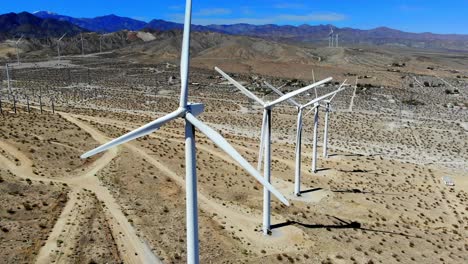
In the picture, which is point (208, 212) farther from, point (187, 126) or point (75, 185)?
point (187, 126)

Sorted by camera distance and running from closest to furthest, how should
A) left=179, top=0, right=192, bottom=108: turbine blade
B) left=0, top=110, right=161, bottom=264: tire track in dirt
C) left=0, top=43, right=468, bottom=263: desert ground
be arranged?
left=179, top=0, right=192, bottom=108: turbine blade, left=0, top=110, right=161, bottom=264: tire track in dirt, left=0, top=43, right=468, bottom=263: desert ground

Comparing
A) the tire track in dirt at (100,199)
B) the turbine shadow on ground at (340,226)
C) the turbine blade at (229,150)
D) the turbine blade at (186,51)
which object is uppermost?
the turbine blade at (186,51)

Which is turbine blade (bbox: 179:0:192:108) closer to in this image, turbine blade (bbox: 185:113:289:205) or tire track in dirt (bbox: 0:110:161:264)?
turbine blade (bbox: 185:113:289:205)

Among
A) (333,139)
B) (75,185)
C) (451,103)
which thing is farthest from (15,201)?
(451,103)

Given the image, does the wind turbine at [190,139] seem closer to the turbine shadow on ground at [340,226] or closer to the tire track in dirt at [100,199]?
the tire track in dirt at [100,199]

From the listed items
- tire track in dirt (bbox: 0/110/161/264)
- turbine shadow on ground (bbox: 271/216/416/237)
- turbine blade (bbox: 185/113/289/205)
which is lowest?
turbine shadow on ground (bbox: 271/216/416/237)

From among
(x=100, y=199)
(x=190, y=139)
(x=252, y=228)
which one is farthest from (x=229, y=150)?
(x=100, y=199)

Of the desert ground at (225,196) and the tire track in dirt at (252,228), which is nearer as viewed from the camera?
the desert ground at (225,196)

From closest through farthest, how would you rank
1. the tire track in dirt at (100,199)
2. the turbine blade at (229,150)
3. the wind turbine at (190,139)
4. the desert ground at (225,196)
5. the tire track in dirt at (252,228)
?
the turbine blade at (229,150) < the wind turbine at (190,139) < the tire track in dirt at (100,199) < the desert ground at (225,196) < the tire track in dirt at (252,228)

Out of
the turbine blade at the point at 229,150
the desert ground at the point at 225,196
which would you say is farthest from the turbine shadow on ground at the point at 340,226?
the turbine blade at the point at 229,150

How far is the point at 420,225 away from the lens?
145 ft

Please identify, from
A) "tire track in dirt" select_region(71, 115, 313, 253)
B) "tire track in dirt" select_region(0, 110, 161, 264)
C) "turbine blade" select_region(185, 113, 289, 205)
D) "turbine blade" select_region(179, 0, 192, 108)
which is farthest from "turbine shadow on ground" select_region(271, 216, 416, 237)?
"turbine blade" select_region(179, 0, 192, 108)

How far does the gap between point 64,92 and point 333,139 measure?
72.6 meters

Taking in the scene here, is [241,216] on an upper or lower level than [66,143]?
lower
